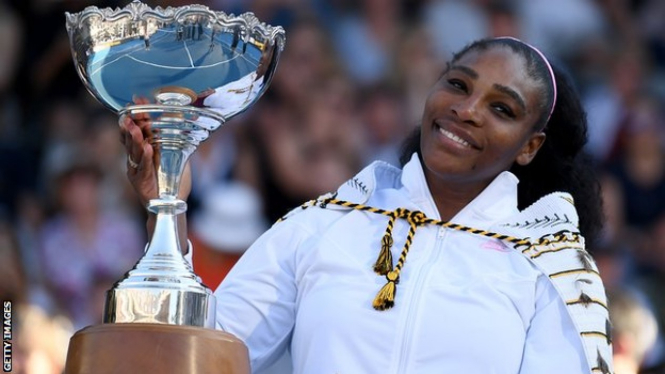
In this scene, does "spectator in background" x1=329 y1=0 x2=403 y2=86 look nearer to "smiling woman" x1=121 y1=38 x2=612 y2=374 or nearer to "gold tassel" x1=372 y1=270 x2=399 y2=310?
"smiling woman" x1=121 y1=38 x2=612 y2=374

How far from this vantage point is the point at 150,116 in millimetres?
2777

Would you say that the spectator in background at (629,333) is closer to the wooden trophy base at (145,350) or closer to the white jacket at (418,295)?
the white jacket at (418,295)

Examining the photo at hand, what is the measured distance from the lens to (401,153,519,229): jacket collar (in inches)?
126

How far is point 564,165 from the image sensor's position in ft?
11.3

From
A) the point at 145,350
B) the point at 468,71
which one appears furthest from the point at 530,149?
the point at 145,350

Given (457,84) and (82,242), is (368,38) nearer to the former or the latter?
(82,242)

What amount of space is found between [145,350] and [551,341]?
2.61ft

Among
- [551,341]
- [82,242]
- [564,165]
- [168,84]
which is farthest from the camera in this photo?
[82,242]

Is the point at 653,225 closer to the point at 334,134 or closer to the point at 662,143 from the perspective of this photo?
the point at 662,143

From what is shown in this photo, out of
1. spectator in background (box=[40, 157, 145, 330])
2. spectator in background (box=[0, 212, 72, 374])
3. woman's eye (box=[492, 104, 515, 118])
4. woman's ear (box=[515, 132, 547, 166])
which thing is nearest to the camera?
woman's eye (box=[492, 104, 515, 118])

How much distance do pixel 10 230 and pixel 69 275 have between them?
13.6 inches

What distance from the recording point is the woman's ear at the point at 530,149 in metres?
3.31

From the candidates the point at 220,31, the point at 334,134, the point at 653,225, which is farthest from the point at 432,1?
the point at 220,31

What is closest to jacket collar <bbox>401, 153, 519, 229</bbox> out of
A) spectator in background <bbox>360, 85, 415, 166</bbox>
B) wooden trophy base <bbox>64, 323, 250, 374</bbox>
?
wooden trophy base <bbox>64, 323, 250, 374</bbox>
